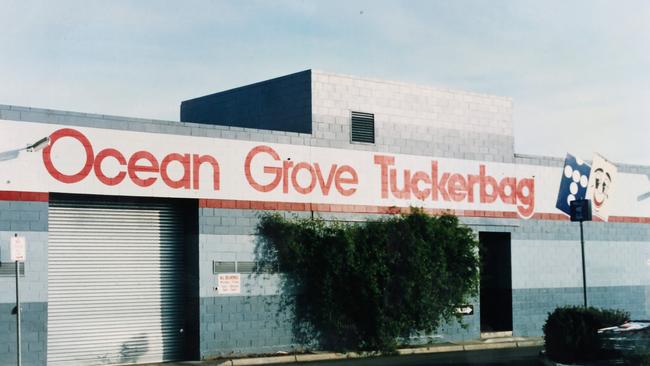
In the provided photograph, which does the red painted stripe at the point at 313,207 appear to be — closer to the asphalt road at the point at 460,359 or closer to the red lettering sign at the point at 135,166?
the red lettering sign at the point at 135,166

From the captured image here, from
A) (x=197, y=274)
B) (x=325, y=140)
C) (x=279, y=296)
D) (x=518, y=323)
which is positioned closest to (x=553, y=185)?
(x=518, y=323)

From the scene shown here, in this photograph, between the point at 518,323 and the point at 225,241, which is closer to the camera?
the point at 225,241

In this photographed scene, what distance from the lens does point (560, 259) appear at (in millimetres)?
33062

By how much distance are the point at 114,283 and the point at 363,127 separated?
8.84 m

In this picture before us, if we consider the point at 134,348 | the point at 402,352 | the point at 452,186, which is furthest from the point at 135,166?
the point at 452,186

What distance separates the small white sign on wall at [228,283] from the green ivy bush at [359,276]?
92 cm

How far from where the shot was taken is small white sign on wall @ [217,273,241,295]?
24391 mm

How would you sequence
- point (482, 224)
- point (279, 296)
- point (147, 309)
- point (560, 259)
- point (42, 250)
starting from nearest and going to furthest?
point (42, 250) → point (147, 309) → point (279, 296) → point (482, 224) → point (560, 259)

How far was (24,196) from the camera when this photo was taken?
2136 centimetres

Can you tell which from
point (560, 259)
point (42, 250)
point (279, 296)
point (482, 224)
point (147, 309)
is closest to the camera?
point (42, 250)

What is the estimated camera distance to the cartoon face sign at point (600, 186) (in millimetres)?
34094

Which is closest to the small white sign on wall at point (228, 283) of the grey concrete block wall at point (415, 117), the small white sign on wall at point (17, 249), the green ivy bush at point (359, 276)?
the green ivy bush at point (359, 276)

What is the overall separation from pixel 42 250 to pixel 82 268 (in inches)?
56.6

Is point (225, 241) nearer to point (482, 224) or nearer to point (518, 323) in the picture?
point (482, 224)
